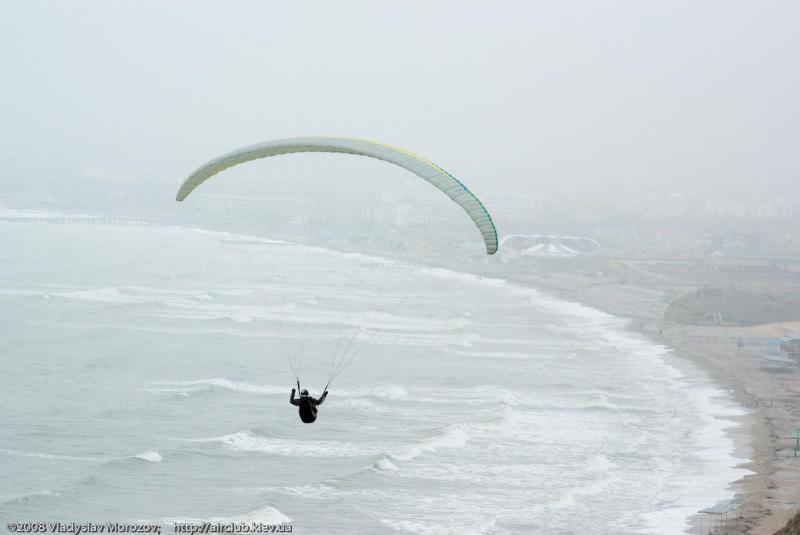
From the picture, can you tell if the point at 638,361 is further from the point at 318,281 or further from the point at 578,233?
the point at 578,233

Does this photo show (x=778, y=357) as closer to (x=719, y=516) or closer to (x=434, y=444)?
(x=434, y=444)

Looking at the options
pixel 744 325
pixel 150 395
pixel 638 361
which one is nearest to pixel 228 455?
pixel 150 395

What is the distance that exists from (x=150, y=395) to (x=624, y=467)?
12646mm

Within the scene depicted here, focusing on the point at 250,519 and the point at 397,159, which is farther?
the point at 250,519

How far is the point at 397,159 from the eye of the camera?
12922 mm

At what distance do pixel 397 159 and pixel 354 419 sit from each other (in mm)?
13398

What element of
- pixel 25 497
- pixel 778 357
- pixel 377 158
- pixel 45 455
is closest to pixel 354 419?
pixel 45 455

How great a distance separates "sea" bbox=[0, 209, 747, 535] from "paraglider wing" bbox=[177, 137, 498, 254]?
2.78 m

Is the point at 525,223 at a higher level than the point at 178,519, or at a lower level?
higher

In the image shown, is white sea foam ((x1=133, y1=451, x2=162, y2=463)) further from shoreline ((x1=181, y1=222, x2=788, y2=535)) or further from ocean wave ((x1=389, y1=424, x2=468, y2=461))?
shoreline ((x1=181, y1=222, x2=788, y2=535))

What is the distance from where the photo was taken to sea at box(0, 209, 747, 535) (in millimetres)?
18703

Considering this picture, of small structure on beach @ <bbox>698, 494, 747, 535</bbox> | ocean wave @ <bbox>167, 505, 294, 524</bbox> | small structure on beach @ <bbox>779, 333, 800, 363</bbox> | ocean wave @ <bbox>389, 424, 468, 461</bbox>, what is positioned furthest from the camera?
small structure on beach @ <bbox>779, 333, 800, 363</bbox>

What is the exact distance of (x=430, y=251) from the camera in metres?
83.9

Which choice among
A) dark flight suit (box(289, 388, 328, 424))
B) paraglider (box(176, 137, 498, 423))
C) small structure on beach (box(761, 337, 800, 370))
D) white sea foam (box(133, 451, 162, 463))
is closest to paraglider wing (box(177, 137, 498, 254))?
paraglider (box(176, 137, 498, 423))
